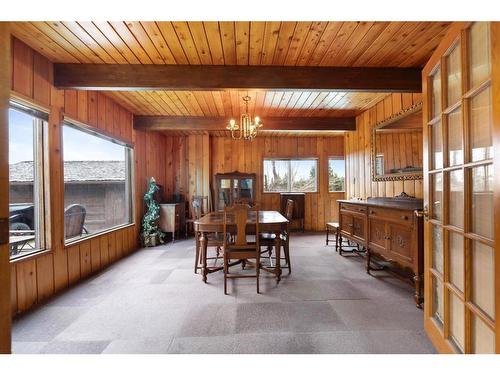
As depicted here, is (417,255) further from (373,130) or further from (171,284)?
(171,284)

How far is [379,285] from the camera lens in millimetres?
2527

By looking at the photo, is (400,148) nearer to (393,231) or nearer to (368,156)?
(368,156)

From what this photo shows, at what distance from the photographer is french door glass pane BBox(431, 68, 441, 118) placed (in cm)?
149

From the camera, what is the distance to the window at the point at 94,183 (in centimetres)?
274

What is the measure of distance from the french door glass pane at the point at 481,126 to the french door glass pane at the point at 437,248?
55 cm

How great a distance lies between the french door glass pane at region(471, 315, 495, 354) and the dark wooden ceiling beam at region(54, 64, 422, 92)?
2.22 meters

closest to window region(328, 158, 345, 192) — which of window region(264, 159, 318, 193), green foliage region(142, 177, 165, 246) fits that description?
window region(264, 159, 318, 193)

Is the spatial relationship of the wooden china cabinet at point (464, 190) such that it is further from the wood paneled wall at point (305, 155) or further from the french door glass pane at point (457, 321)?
the wood paneled wall at point (305, 155)

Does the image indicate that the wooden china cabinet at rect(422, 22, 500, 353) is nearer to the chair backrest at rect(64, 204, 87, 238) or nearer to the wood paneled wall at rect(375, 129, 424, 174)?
the wood paneled wall at rect(375, 129, 424, 174)

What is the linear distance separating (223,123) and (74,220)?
2750 mm

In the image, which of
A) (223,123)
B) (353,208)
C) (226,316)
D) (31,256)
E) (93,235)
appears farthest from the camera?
(223,123)

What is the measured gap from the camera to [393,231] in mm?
2430

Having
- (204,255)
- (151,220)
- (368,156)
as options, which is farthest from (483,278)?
(151,220)
